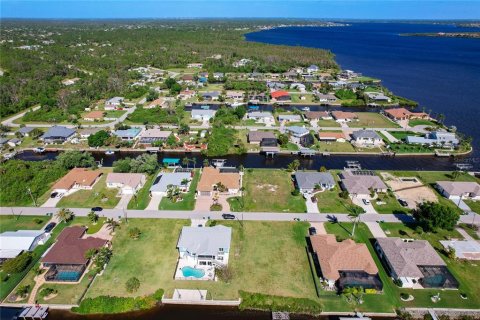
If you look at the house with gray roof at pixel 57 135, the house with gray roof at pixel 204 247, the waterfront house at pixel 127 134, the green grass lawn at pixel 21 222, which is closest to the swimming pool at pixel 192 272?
the house with gray roof at pixel 204 247

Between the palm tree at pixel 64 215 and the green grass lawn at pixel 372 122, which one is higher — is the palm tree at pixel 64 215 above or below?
below

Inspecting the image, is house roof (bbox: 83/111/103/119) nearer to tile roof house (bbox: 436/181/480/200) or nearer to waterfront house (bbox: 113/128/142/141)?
waterfront house (bbox: 113/128/142/141)

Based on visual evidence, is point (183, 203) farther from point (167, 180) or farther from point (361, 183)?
point (361, 183)

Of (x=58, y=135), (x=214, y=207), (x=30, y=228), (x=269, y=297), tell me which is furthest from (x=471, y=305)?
(x=58, y=135)

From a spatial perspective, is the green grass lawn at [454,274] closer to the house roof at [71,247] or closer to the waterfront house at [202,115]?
the house roof at [71,247]

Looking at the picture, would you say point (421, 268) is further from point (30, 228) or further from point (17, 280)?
point (30, 228)

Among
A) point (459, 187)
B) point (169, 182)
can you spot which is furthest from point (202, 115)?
point (459, 187)

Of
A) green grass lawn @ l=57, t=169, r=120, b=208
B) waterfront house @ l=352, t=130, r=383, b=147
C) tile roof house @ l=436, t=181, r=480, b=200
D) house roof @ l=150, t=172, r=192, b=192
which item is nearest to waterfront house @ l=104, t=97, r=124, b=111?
green grass lawn @ l=57, t=169, r=120, b=208
